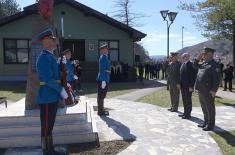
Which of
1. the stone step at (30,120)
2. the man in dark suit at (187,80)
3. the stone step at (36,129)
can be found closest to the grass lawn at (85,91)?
the man in dark suit at (187,80)

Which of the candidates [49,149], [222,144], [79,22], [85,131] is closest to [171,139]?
[222,144]

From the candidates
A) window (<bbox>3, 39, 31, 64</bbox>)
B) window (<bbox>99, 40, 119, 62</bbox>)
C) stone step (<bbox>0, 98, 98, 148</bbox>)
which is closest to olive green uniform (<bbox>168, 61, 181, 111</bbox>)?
stone step (<bbox>0, 98, 98, 148</bbox>)

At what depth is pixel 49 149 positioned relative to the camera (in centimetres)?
720

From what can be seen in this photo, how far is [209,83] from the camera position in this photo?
9477mm

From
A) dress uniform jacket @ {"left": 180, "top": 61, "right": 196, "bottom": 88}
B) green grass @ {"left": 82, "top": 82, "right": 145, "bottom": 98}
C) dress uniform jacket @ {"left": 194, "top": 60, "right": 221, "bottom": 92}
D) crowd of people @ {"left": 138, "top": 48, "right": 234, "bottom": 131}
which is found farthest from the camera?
green grass @ {"left": 82, "top": 82, "right": 145, "bottom": 98}

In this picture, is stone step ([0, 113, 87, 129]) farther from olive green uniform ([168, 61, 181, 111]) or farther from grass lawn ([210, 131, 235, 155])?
olive green uniform ([168, 61, 181, 111])

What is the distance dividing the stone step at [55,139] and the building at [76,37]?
1910cm

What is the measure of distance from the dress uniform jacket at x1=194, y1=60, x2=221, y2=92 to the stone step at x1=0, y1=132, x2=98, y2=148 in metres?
2.78

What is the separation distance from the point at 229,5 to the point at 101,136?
16.8m

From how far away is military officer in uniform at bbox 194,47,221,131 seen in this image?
30.6 feet

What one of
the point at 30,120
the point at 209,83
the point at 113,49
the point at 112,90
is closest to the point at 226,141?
the point at 209,83

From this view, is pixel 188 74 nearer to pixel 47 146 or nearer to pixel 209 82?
pixel 209 82

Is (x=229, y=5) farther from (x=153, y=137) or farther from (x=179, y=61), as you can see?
(x=153, y=137)

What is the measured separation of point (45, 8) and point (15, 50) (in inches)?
763
